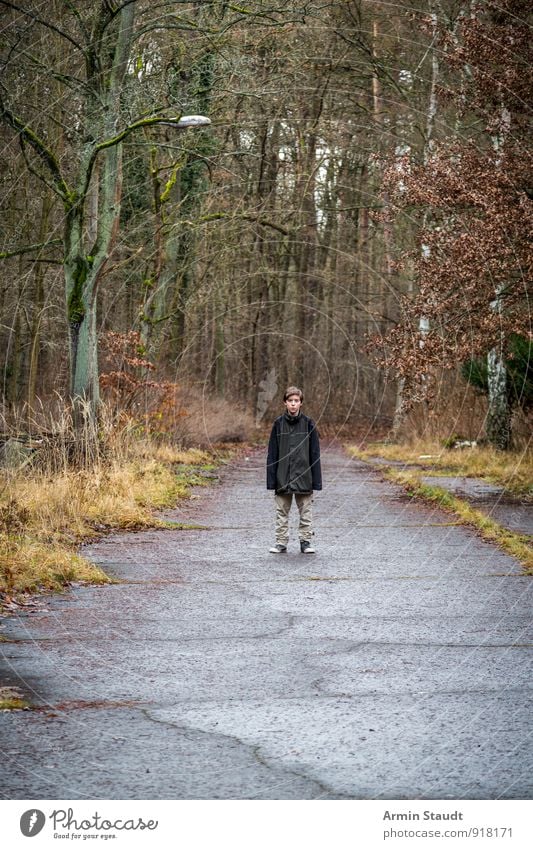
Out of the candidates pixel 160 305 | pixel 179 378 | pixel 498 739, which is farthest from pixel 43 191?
pixel 498 739

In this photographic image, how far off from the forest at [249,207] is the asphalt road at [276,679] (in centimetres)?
578

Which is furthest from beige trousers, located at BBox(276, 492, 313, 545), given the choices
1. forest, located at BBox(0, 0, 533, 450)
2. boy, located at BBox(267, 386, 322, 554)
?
forest, located at BBox(0, 0, 533, 450)

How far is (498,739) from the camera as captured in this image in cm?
511

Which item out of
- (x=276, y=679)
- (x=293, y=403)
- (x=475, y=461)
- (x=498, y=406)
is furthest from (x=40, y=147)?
(x=276, y=679)

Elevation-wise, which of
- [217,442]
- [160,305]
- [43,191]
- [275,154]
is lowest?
[217,442]

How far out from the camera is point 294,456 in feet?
38.1

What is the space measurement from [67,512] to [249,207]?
15.3 meters

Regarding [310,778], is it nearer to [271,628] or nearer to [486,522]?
[271,628]

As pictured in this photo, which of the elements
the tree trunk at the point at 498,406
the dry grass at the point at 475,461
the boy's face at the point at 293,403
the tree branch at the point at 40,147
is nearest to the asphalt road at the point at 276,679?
the boy's face at the point at 293,403

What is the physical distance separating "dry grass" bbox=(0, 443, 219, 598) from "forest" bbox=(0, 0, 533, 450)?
1.00 metres

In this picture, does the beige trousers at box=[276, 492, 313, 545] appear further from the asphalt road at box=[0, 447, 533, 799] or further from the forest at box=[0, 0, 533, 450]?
the forest at box=[0, 0, 533, 450]

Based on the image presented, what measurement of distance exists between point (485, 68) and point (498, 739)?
44.4 feet

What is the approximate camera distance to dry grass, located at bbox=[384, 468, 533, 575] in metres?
11.1

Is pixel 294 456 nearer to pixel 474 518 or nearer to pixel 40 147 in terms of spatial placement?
pixel 474 518
